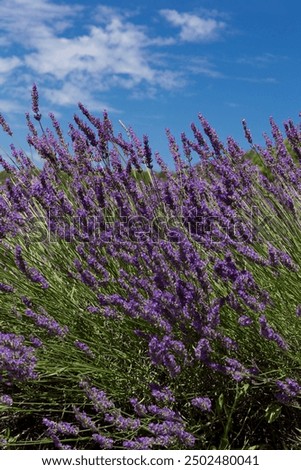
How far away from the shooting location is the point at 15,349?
2.23 metres

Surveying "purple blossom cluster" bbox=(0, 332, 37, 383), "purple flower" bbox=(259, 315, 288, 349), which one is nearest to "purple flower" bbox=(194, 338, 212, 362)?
"purple flower" bbox=(259, 315, 288, 349)

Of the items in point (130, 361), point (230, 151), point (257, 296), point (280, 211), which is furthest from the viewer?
point (230, 151)

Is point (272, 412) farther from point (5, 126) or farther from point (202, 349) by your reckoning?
point (5, 126)

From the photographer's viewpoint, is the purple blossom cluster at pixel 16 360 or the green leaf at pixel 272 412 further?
the green leaf at pixel 272 412

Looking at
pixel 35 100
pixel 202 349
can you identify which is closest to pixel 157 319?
pixel 202 349

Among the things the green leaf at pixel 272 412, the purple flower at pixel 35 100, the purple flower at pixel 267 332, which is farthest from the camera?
the purple flower at pixel 35 100

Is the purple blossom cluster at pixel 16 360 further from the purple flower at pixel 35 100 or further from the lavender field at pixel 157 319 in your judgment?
the purple flower at pixel 35 100

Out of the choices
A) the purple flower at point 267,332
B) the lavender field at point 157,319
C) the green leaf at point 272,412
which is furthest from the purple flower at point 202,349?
the green leaf at point 272,412

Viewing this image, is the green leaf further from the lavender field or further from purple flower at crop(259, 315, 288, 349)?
purple flower at crop(259, 315, 288, 349)

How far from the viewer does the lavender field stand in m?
2.23

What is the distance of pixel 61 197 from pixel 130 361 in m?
1.01

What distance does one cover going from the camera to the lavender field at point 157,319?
223cm
